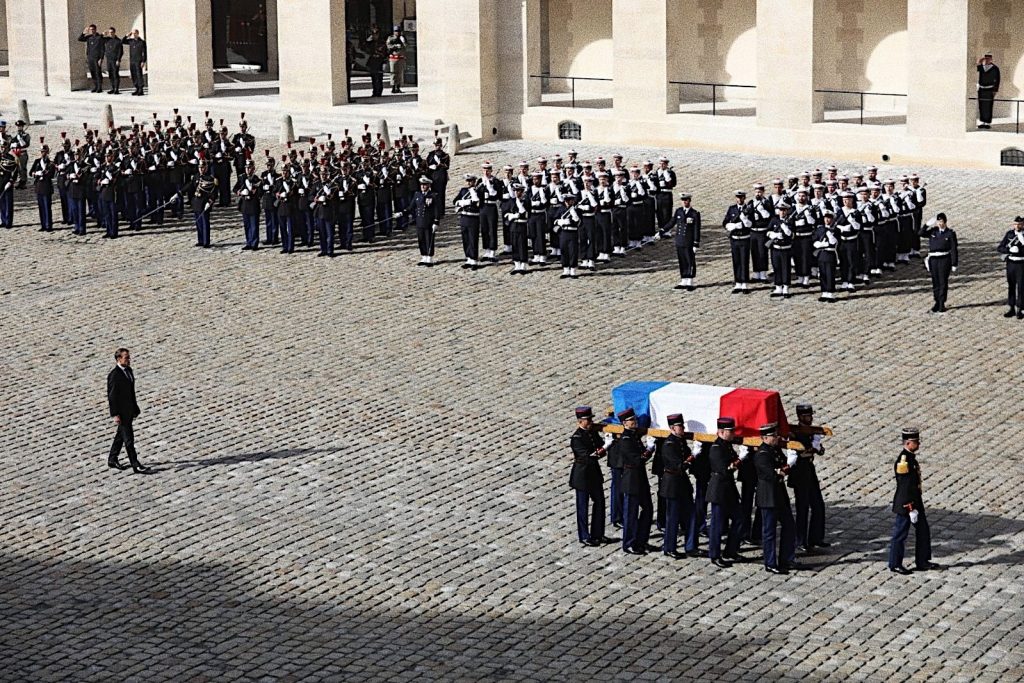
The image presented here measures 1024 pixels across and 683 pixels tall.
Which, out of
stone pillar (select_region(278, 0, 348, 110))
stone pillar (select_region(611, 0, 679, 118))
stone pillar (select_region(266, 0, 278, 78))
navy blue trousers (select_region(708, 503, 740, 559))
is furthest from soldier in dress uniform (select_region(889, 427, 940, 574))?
stone pillar (select_region(266, 0, 278, 78))

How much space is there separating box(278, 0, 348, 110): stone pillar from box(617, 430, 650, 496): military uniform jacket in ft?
81.7

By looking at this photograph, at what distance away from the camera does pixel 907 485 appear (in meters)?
16.5

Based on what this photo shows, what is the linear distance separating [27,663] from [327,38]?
27340 millimetres

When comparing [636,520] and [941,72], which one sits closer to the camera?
[636,520]

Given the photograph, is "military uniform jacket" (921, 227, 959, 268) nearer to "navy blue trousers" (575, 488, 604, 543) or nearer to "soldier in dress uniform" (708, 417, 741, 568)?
"soldier in dress uniform" (708, 417, 741, 568)

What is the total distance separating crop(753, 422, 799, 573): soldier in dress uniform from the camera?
54.7 ft

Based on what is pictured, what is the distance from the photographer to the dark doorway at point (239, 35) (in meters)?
49.3

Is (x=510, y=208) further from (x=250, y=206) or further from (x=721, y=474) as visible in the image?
(x=721, y=474)

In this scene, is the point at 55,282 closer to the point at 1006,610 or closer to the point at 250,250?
the point at 250,250

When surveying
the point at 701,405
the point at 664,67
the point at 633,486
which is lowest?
the point at 633,486

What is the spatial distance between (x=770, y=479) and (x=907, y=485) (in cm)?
110

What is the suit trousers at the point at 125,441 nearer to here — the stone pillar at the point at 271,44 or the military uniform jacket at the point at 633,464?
the military uniform jacket at the point at 633,464

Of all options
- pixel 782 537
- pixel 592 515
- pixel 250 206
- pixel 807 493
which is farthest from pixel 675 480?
pixel 250 206

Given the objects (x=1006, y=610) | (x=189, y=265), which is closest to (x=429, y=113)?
(x=189, y=265)
